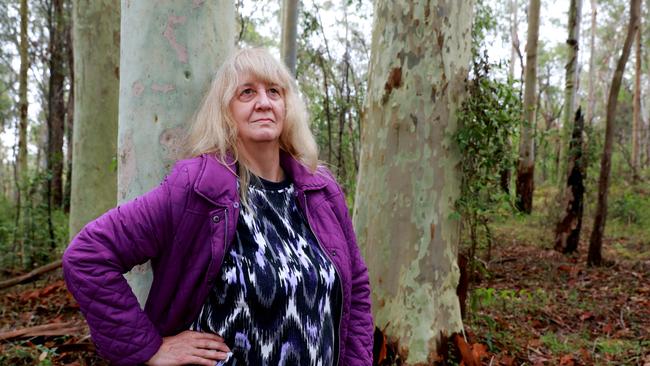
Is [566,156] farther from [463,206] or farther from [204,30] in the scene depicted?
[204,30]

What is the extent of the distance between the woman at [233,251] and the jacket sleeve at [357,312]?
2.2 inches

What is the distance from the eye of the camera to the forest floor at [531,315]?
12.3ft

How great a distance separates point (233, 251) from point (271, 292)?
0.18 meters

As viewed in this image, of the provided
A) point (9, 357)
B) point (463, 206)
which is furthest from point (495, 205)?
point (9, 357)

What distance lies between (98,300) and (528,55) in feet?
42.2

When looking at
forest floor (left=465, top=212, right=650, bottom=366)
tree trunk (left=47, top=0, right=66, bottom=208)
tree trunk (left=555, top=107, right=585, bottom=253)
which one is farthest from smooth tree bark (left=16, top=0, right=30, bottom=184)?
tree trunk (left=555, top=107, right=585, bottom=253)

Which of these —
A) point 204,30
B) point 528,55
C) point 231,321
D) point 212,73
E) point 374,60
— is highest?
point 528,55

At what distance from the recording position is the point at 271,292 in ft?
5.49

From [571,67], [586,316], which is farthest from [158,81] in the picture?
[571,67]

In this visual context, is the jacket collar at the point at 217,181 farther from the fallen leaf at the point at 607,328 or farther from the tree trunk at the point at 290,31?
the tree trunk at the point at 290,31

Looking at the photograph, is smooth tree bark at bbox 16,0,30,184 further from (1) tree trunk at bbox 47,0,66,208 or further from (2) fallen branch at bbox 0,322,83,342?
(2) fallen branch at bbox 0,322,83,342

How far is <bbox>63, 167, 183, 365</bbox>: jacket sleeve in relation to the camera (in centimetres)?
151

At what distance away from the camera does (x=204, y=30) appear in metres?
1.94

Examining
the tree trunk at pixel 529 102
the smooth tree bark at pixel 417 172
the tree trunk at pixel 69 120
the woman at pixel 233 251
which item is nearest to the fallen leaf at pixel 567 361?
the smooth tree bark at pixel 417 172
